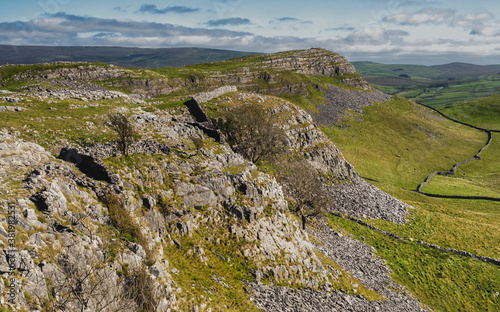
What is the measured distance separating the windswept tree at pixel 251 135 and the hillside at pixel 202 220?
1.68 feet

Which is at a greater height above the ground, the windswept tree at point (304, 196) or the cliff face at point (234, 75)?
the cliff face at point (234, 75)

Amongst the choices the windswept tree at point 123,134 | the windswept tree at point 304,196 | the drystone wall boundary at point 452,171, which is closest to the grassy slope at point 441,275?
the windswept tree at point 304,196

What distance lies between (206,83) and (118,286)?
111128 mm

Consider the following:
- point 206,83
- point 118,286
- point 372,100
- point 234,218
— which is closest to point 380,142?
point 372,100

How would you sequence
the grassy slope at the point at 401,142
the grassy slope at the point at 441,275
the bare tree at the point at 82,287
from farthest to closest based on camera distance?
the grassy slope at the point at 401,142
the grassy slope at the point at 441,275
the bare tree at the point at 82,287

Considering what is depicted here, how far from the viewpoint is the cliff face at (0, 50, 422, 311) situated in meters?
16.6

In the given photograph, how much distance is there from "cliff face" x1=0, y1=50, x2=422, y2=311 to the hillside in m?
0.14

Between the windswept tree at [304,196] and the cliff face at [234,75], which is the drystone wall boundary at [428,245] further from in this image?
the cliff face at [234,75]

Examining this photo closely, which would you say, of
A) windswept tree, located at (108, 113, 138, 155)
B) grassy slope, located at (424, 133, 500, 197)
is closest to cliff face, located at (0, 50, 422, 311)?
windswept tree, located at (108, 113, 138, 155)

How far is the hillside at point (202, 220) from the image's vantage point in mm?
18266

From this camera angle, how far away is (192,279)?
1038 inches

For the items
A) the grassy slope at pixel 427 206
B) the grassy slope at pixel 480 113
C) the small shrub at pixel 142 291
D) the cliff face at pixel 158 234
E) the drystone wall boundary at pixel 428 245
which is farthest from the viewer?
the grassy slope at pixel 480 113

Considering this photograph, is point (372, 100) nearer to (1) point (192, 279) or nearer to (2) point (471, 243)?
(2) point (471, 243)

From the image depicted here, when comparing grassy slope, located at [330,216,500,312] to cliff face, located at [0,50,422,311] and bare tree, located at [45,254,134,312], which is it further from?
bare tree, located at [45,254,134,312]
